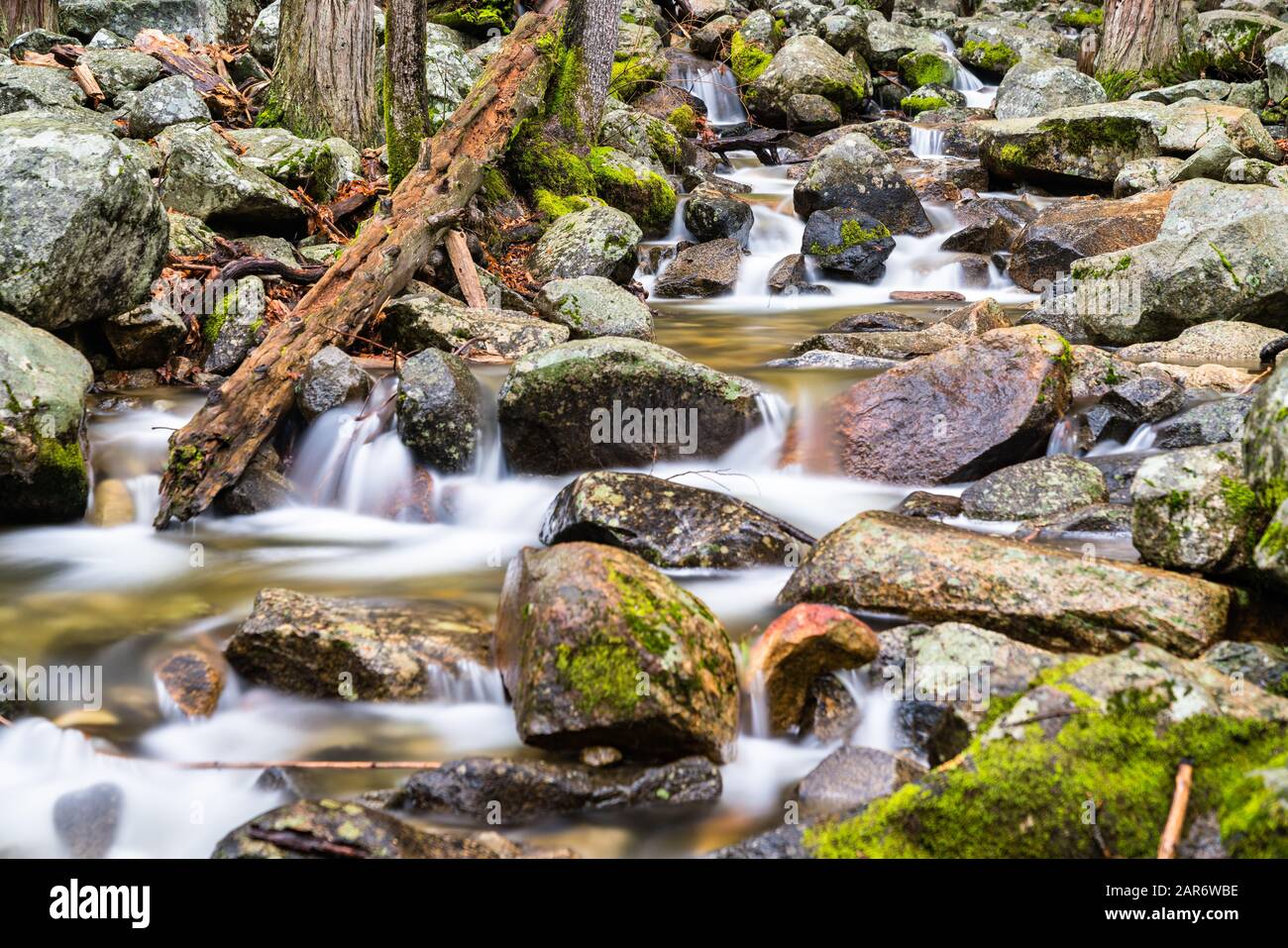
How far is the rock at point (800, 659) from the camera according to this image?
3.72m

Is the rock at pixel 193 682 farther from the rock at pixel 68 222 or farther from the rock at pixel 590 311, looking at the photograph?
the rock at pixel 590 311

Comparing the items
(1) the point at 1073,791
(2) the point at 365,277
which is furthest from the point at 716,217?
(1) the point at 1073,791

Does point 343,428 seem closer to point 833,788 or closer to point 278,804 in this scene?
point 278,804

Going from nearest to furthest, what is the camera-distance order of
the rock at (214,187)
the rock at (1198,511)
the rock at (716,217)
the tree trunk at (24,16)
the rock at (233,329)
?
the rock at (1198,511)
the rock at (233,329)
the rock at (214,187)
the rock at (716,217)
the tree trunk at (24,16)

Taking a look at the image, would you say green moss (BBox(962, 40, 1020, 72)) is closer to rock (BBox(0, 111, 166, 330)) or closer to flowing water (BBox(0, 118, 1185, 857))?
flowing water (BBox(0, 118, 1185, 857))

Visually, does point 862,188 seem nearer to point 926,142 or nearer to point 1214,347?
point 926,142

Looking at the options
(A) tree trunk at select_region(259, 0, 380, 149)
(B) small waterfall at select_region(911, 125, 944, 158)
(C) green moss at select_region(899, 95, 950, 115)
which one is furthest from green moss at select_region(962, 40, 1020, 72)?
(A) tree trunk at select_region(259, 0, 380, 149)

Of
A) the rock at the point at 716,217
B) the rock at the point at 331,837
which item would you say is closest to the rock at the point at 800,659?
the rock at the point at 331,837

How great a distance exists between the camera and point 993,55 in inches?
767

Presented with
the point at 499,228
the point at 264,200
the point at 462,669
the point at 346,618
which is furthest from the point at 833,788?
the point at 499,228

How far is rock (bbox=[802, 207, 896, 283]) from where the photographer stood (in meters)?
11.1

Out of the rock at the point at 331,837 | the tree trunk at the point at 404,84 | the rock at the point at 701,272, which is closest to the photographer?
the rock at the point at 331,837

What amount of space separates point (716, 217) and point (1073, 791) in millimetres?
9913

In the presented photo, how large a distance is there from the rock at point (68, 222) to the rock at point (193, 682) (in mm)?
3335
